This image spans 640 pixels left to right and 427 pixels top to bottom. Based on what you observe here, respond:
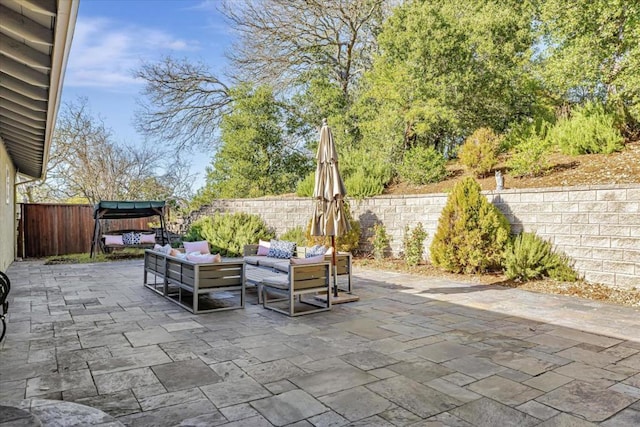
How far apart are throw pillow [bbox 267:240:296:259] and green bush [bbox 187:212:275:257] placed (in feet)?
10.8

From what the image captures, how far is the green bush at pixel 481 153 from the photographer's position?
9.09 meters

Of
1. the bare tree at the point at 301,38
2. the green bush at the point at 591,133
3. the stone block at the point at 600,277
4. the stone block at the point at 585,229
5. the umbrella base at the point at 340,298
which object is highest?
the bare tree at the point at 301,38

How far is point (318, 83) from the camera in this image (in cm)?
1443

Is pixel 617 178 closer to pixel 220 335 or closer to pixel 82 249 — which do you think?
pixel 220 335

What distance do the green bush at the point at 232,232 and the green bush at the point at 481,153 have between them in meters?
5.36

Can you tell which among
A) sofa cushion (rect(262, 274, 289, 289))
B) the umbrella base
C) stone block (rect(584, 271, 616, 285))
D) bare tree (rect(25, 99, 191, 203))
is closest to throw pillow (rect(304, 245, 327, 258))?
the umbrella base

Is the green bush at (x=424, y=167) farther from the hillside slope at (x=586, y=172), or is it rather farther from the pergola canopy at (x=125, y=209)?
the pergola canopy at (x=125, y=209)

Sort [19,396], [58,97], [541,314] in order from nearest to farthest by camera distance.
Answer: [19,396]
[58,97]
[541,314]

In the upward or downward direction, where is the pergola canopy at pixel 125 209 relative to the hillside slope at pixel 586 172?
downward

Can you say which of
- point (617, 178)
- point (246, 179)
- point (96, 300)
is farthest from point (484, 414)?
point (246, 179)

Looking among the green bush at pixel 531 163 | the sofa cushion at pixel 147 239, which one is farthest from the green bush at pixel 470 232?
the sofa cushion at pixel 147 239

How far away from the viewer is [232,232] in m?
11.4

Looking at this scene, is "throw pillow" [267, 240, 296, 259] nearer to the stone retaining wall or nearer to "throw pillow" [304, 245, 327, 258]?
"throw pillow" [304, 245, 327, 258]

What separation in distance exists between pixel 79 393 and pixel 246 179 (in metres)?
11.9
